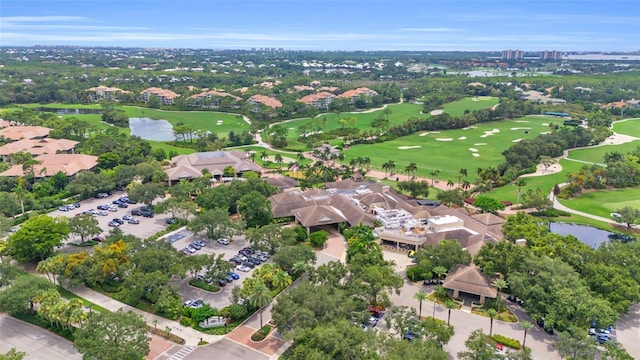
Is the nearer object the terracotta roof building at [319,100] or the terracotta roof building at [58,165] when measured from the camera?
the terracotta roof building at [58,165]

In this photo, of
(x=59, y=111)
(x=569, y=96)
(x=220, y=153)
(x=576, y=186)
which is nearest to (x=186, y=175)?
(x=220, y=153)

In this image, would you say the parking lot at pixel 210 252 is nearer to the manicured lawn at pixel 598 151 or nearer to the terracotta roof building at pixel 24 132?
the terracotta roof building at pixel 24 132

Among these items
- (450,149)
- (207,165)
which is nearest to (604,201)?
(450,149)

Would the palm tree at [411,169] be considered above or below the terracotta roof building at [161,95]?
below

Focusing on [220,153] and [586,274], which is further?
[220,153]

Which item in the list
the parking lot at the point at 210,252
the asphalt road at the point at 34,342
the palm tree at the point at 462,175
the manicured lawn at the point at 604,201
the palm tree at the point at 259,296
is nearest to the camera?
the asphalt road at the point at 34,342

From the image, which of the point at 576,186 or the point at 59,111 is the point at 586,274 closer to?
the point at 576,186

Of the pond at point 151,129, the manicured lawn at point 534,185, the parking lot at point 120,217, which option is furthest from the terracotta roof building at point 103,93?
the manicured lawn at point 534,185

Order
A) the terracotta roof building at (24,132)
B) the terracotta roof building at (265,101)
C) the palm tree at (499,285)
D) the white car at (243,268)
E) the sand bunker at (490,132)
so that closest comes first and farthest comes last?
the palm tree at (499,285) < the white car at (243,268) < the terracotta roof building at (24,132) < the sand bunker at (490,132) < the terracotta roof building at (265,101)
